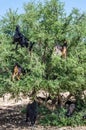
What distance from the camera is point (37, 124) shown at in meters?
13.7

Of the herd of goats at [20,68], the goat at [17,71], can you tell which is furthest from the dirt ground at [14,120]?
the goat at [17,71]

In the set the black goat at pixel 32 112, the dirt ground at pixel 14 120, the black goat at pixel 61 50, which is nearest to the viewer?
the black goat at pixel 61 50

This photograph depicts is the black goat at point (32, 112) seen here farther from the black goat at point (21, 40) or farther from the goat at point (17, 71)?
the black goat at point (21, 40)

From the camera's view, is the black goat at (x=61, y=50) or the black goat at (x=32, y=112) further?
the black goat at (x=32, y=112)

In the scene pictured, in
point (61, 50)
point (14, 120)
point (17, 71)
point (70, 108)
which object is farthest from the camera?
point (14, 120)

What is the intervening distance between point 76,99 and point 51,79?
221cm

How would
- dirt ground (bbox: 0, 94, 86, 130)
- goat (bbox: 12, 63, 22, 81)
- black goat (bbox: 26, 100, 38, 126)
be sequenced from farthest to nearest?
black goat (bbox: 26, 100, 38, 126)
dirt ground (bbox: 0, 94, 86, 130)
goat (bbox: 12, 63, 22, 81)

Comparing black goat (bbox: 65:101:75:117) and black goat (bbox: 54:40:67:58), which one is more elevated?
black goat (bbox: 54:40:67:58)

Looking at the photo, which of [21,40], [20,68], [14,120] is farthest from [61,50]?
[14,120]

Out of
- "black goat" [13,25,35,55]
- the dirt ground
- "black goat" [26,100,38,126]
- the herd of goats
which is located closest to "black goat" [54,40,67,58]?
the herd of goats

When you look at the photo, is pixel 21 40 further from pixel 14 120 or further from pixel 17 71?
pixel 14 120

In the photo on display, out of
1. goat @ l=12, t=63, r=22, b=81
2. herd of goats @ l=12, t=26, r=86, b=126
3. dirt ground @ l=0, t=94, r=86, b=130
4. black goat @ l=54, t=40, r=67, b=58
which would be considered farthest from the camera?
dirt ground @ l=0, t=94, r=86, b=130

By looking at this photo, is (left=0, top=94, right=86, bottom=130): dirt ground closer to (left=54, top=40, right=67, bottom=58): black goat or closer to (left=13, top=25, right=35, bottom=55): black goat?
(left=54, top=40, right=67, bottom=58): black goat

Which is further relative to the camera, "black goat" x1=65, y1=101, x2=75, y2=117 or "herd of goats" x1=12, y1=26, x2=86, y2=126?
"black goat" x1=65, y1=101, x2=75, y2=117
